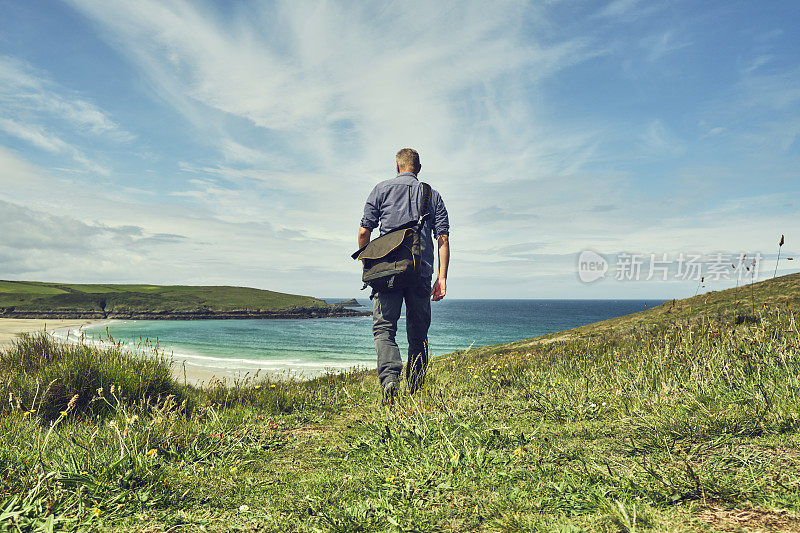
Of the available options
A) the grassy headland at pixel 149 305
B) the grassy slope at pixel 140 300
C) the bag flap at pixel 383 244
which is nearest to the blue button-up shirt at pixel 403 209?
the bag flap at pixel 383 244

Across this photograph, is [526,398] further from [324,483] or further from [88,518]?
[88,518]

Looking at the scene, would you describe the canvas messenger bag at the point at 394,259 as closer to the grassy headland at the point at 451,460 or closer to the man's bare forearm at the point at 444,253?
the man's bare forearm at the point at 444,253

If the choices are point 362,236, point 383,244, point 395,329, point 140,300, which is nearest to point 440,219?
point 383,244

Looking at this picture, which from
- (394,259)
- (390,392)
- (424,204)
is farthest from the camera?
(424,204)

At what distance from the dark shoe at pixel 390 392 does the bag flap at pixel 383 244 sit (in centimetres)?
134

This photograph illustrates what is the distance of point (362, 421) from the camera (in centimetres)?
390

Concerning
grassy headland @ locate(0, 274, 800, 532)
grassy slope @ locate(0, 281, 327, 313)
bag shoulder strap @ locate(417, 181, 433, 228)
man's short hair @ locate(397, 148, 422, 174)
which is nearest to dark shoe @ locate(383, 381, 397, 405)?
grassy headland @ locate(0, 274, 800, 532)

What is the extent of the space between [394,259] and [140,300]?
339 feet

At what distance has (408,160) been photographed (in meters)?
5.00

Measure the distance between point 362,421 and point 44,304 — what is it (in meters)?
99.3

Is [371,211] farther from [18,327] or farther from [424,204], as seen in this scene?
[18,327]

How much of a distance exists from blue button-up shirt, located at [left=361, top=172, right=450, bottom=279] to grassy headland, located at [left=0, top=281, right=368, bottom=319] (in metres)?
82.0

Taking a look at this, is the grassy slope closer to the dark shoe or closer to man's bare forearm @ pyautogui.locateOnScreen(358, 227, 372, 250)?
man's bare forearm @ pyautogui.locateOnScreen(358, 227, 372, 250)

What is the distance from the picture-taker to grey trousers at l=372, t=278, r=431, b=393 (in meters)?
4.30
